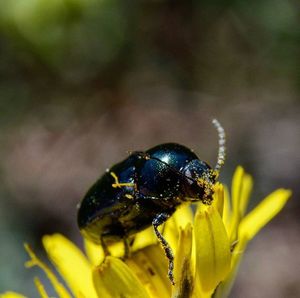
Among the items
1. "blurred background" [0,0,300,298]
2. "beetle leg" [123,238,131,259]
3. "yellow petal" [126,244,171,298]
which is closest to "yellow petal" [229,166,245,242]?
"yellow petal" [126,244,171,298]

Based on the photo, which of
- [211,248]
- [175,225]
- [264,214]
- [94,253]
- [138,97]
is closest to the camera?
[211,248]

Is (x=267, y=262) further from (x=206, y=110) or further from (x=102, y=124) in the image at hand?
(x=102, y=124)

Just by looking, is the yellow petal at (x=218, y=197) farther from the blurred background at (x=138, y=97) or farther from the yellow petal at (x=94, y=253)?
the blurred background at (x=138, y=97)

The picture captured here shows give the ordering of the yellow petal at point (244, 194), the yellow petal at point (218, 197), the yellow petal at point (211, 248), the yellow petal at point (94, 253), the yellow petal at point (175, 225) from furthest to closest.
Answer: the yellow petal at point (94, 253), the yellow petal at point (175, 225), the yellow petal at point (244, 194), the yellow petal at point (218, 197), the yellow petal at point (211, 248)

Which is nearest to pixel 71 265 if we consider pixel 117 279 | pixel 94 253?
pixel 94 253

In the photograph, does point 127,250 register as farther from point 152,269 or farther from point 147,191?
point 147,191

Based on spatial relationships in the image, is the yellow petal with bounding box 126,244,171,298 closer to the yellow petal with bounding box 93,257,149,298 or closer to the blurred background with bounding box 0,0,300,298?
the yellow petal with bounding box 93,257,149,298

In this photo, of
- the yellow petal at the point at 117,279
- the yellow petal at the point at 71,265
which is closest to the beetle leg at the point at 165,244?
the yellow petal at the point at 117,279
